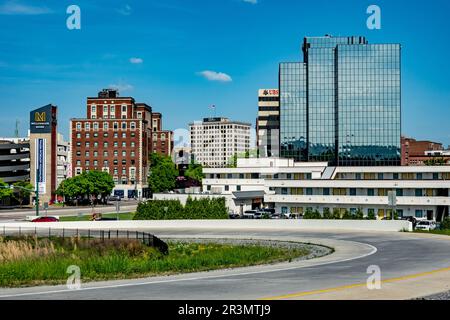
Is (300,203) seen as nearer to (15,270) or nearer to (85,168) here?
(15,270)

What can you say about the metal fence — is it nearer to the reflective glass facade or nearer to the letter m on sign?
the letter m on sign

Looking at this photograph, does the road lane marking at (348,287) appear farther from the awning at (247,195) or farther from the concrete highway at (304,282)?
the awning at (247,195)

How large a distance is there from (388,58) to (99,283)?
141558 mm

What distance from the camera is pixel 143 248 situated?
4244 centimetres

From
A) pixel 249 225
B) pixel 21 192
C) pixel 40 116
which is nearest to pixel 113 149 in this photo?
pixel 40 116

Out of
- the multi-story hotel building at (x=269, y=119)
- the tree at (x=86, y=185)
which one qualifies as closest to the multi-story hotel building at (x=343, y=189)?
the tree at (x=86, y=185)

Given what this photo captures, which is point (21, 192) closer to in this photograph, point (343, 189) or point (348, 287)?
point (343, 189)

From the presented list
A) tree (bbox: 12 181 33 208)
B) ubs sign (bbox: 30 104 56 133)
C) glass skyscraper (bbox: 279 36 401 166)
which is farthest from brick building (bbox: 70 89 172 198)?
glass skyscraper (bbox: 279 36 401 166)

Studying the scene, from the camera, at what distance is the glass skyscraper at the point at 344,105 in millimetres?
152250

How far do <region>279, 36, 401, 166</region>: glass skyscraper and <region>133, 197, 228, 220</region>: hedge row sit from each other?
3195 inches

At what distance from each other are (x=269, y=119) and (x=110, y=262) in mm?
155046

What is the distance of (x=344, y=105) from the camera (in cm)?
15412

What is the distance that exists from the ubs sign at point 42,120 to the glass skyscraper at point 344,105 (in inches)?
2370
